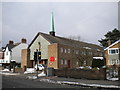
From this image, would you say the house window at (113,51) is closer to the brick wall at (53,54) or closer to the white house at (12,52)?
the brick wall at (53,54)

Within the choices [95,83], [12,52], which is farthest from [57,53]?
[95,83]

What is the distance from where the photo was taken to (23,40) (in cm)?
6812

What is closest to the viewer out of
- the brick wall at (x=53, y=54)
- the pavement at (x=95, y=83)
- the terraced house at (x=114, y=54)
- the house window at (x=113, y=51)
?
the pavement at (x=95, y=83)

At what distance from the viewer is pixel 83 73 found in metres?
22.4

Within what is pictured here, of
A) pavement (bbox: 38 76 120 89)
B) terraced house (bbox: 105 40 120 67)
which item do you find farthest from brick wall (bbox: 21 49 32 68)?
pavement (bbox: 38 76 120 89)

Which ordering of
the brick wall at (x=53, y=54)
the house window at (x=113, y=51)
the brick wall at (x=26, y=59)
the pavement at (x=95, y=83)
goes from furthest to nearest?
the brick wall at (x=26, y=59), the brick wall at (x=53, y=54), the house window at (x=113, y=51), the pavement at (x=95, y=83)

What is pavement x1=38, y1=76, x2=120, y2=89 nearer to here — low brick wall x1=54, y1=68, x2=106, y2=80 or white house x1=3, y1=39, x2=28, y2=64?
low brick wall x1=54, y1=68, x2=106, y2=80

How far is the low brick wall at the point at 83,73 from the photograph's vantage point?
20.5 meters

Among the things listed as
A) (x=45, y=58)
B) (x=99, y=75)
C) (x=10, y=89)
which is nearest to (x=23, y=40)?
(x=45, y=58)

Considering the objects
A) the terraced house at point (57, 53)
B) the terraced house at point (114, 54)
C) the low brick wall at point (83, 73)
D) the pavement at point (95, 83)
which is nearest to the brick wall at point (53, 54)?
the terraced house at point (57, 53)

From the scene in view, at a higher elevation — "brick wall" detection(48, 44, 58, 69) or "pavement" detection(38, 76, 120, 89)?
"brick wall" detection(48, 44, 58, 69)

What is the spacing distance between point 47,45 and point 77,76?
24.3 m

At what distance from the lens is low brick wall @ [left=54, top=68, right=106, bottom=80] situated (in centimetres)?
2053

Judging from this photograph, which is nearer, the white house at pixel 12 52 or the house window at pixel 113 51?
the house window at pixel 113 51
